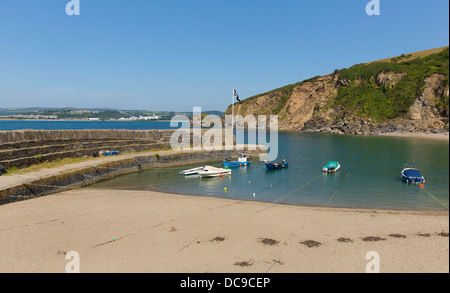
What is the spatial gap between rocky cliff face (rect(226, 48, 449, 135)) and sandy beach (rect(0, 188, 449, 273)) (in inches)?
2808

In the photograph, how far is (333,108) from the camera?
419ft

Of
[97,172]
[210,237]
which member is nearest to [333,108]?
[97,172]

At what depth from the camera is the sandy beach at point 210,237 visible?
11.5 metres

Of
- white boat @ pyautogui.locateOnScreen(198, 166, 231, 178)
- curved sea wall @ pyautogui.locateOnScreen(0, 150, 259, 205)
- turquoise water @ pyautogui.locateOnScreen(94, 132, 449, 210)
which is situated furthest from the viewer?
white boat @ pyautogui.locateOnScreen(198, 166, 231, 178)

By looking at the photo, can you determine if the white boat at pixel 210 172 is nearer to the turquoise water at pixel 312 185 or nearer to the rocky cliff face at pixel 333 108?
the turquoise water at pixel 312 185

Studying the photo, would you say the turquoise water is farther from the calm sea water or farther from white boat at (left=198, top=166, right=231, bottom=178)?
white boat at (left=198, top=166, right=231, bottom=178)

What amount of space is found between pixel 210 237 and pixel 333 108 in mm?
124425

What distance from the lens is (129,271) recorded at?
11.0 m

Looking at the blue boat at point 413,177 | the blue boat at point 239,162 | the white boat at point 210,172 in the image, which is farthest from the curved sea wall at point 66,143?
the blue boat at point 413,177

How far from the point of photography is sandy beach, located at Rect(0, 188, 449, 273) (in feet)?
37.8

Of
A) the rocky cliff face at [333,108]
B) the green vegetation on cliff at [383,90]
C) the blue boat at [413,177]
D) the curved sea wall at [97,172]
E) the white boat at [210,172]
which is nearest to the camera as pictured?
the curved sea wall at [97,172]

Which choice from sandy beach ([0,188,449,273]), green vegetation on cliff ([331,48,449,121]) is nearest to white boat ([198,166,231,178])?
sandy beach ([0,188,449,273])

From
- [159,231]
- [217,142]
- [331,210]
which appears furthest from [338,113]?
[159,231]

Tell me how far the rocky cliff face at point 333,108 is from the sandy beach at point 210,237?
234 feet
